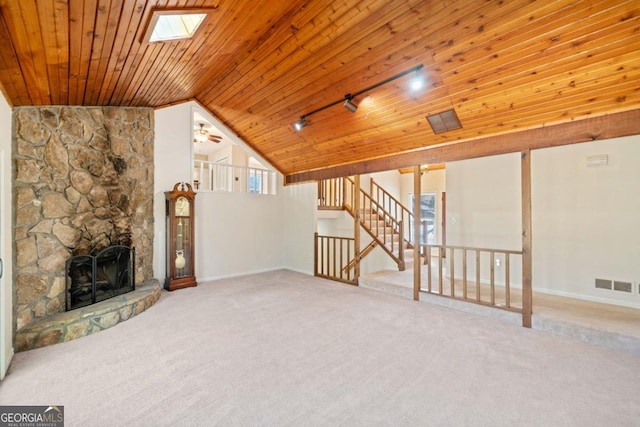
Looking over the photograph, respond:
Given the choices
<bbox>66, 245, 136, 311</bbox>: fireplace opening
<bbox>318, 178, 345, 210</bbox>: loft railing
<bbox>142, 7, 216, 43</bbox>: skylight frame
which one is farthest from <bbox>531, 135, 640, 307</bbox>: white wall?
<bbox>66, 245, 136, 311</bbox>: fireplace opening

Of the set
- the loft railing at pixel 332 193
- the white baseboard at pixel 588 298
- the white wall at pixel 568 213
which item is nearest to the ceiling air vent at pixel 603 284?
the white wall at pixel 568 213

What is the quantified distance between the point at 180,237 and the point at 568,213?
21.0 ft

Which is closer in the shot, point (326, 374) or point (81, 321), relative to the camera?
point (326, 374)

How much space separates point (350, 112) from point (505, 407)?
376 centimetres

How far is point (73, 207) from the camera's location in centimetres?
376

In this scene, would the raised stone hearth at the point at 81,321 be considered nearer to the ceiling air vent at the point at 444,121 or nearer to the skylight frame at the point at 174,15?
the skylight frame at the point at 174,15

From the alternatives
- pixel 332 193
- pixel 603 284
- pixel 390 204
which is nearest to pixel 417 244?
pixel 603 284

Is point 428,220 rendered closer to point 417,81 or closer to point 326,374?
point 417,81

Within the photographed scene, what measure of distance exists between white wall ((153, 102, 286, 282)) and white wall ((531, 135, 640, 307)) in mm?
5235

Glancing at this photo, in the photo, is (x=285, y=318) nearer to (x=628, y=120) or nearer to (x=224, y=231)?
(x=224, y=231)

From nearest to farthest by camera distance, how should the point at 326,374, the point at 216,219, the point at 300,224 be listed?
the point at 326,374 < the point at 216,219 < the point at 300,224

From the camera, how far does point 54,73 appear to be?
2.72 meters

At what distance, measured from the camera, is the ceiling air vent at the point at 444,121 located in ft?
12.0

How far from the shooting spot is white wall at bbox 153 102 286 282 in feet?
17.1
